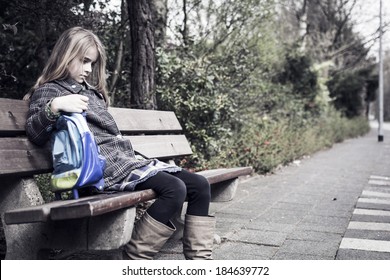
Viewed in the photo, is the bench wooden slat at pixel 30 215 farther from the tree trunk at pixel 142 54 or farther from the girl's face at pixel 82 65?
the tree trunk at pixel 142 54

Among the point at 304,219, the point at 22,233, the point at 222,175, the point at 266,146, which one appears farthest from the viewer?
the point at 266,146

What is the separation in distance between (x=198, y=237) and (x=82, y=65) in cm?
118

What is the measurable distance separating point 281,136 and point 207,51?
8.60ft

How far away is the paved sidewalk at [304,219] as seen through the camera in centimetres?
343

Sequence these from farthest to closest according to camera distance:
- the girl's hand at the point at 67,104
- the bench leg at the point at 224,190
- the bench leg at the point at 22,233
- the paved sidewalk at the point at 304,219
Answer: the bench leg at the point at 224,190 < the paved sidewalk at the point at 304,219 < the girl's hand at the point at 67,104 < the bench leg at the point at 22,233

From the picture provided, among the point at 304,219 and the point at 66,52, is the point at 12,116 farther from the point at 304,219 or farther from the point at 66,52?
the point at 304,219

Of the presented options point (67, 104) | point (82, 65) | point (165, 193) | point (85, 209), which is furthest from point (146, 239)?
point (82, 65)

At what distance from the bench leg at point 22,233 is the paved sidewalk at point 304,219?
102cm

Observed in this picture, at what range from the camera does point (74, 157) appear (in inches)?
100

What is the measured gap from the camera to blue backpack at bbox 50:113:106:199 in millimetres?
2529

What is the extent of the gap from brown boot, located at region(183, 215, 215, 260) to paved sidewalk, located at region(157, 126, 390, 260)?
41 cm

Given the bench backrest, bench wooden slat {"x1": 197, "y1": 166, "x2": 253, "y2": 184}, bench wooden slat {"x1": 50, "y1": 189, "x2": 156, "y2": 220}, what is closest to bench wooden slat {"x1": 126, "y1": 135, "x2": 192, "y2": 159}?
the bench backrest

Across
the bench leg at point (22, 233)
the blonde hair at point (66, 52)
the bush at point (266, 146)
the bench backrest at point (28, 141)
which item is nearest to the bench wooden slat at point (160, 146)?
the bench backrest at point (28, 141)
